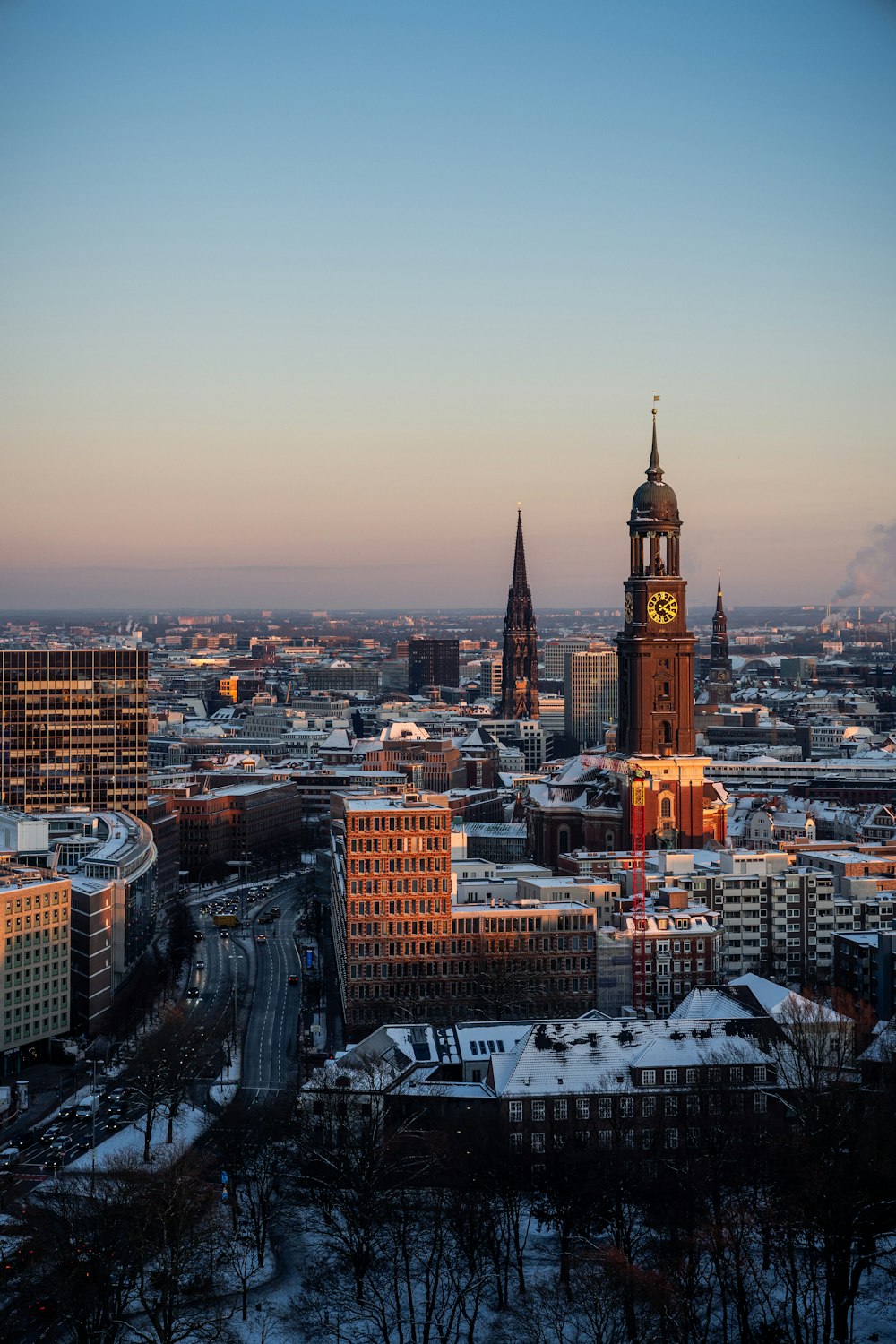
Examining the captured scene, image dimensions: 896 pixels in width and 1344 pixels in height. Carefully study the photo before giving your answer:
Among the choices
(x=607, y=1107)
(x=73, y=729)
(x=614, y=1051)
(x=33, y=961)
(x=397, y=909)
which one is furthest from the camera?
(x=73, y=729)

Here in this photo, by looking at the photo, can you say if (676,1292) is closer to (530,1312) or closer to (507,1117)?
(530,1312)

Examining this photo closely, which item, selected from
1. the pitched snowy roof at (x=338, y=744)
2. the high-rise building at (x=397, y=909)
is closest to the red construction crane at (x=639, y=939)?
the high-rise building at (x=397, y=909)

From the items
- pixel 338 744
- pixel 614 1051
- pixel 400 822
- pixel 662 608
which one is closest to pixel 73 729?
pixel 662 608

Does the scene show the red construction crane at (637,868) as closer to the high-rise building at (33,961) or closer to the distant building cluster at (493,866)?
the distant building cluster at (493,866)

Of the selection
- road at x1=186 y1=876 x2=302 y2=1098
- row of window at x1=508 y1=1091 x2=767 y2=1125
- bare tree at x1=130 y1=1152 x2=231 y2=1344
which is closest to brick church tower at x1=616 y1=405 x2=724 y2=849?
road at x1=186 y1=876 x2=302 y2=1098

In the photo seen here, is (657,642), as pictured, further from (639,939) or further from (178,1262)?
(178,1262)

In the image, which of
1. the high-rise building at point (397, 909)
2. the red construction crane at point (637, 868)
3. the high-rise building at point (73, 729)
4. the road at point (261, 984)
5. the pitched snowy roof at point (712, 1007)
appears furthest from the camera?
the high-rise building at point (73, 729)
